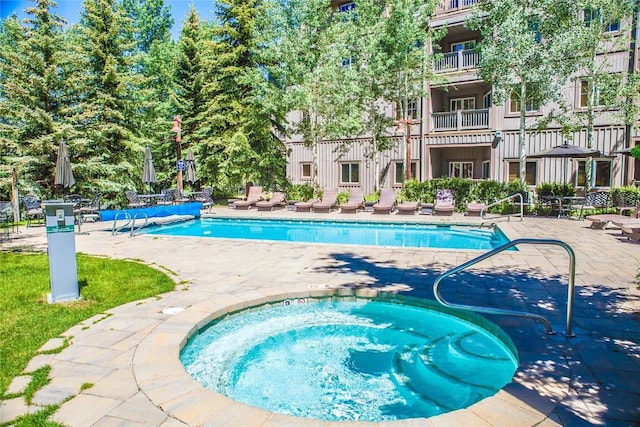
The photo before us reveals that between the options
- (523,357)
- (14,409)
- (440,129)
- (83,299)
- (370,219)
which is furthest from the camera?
(440,129)

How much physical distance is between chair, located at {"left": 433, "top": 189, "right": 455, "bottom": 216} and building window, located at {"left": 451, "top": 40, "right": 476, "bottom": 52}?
10018mm

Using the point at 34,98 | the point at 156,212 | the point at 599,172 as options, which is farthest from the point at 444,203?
the point at 34,98

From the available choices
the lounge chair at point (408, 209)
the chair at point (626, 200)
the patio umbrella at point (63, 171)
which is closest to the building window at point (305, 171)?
the lounge chair at point (408, 209)

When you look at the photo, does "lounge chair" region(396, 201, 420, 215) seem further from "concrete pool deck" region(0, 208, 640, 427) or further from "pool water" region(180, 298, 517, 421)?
"pool water" region(180, 298, 517, 421)

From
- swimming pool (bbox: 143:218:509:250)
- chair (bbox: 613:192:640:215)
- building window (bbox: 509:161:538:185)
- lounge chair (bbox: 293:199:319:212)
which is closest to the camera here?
swimming pool (bbox: 143:218:509:250)

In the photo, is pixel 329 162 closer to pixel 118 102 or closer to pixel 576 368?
pixel 118 102

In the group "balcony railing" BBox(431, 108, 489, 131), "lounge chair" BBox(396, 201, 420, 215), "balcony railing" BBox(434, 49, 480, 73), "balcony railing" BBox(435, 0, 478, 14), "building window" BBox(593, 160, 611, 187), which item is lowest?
"lounge chair" BBox(396, 201, 420, 215)

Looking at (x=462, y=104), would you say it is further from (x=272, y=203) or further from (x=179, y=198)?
(x=179, y=198)

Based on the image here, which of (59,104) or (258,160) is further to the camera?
(258,160)

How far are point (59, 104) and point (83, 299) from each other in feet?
53.6

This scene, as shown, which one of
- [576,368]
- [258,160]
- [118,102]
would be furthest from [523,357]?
[118,102]

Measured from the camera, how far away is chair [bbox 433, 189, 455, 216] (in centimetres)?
1598

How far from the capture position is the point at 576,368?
353 cm

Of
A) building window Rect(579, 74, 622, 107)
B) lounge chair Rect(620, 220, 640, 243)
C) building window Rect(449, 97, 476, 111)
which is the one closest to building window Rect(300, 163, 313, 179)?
building window Rect(449, 97, 476, 111)
